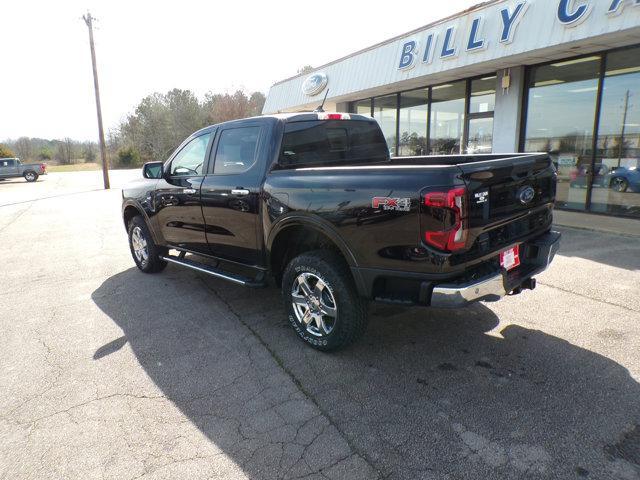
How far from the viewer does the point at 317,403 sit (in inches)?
113

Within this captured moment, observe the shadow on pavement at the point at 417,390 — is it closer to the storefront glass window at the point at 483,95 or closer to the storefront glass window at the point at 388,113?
the storefront glass window at the point at 483,95

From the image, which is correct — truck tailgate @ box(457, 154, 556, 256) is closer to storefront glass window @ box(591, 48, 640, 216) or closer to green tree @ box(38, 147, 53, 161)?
storefront glass window @ box(591, 48, 640, 216)

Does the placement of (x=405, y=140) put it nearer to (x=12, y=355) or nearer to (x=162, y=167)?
(x=162, y=167)

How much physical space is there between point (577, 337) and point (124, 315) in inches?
169

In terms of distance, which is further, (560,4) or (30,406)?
(560,4)

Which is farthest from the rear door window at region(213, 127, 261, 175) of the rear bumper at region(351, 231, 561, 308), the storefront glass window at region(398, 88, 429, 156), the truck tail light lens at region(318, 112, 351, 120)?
the storefront glass window at region(398, 88, 429, 156)

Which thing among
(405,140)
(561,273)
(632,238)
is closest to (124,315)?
(561,273)

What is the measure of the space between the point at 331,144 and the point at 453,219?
1.93 meters

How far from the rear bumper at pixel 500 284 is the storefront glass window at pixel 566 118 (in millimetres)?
6967

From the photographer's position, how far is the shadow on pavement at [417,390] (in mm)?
2332

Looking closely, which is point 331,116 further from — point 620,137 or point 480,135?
point 480,135

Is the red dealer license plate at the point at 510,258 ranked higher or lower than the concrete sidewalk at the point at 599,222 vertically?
higher

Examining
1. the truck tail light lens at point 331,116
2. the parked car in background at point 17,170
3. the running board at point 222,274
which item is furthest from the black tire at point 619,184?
the parked car in background at point 17,170

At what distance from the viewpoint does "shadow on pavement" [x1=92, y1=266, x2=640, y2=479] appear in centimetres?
233
